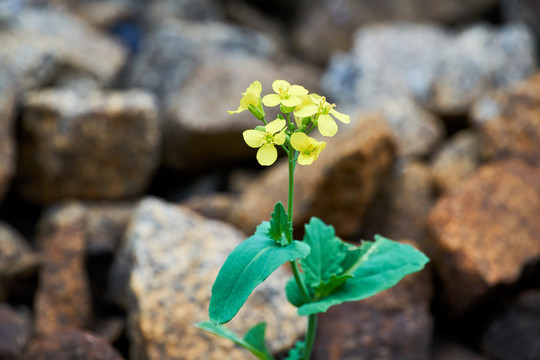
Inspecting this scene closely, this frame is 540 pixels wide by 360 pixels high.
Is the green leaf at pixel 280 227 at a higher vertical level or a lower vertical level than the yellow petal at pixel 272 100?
Answer: lower

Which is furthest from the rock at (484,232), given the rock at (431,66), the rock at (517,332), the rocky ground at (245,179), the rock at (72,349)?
the rock at (72,349)

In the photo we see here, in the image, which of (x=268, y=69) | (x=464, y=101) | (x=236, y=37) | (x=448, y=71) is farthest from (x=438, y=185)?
(x=236, y=37)

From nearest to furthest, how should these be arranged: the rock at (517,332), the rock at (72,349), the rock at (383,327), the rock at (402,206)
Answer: the rock at (72,349) < the rock at (383,327) < the rock at (517,332) < the rock at (402,206)

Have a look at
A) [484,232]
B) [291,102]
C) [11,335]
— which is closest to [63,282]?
[11,335]

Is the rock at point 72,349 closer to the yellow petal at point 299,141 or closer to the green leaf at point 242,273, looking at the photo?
the green leaf at point 242,273

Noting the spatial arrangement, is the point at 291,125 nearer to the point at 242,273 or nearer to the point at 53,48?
the point at 242,273

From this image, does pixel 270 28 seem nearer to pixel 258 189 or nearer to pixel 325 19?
pixel 325 19

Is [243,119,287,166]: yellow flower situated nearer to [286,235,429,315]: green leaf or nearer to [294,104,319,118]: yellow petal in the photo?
[294,104,319,118]: yellow petal
